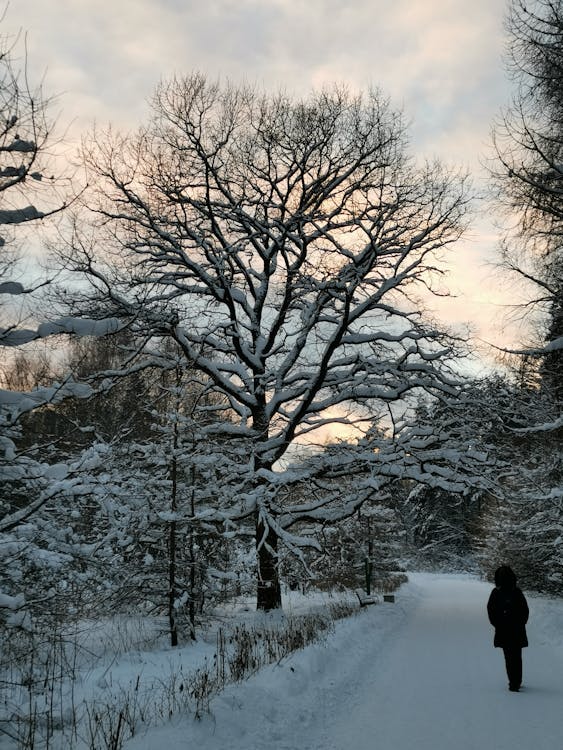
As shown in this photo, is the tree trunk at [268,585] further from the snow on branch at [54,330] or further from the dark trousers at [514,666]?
the snow on branch at [54,330]

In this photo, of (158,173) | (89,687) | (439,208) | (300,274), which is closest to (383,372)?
Answer: (300,274)

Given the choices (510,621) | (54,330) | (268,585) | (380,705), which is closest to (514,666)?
(510,621)

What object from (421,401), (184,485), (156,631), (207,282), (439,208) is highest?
(439,208)

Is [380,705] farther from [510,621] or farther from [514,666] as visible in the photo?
[510,621]

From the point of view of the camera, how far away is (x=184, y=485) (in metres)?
11.7

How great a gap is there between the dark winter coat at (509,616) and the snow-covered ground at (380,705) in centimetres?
60

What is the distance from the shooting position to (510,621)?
760 cm

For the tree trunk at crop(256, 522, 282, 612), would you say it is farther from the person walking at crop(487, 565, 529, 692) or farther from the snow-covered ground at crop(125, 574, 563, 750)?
the person walking at crop(487, 565, 529, 692)

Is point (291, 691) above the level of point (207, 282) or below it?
below

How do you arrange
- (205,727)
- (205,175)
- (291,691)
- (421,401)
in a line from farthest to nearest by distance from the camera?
(421,401)
(205,175)
(291,691)
(205,727)

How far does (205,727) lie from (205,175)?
1181 cm

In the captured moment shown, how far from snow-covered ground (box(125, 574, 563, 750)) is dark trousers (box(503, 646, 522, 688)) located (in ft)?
0.56

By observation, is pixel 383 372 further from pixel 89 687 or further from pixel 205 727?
pixel 205 727

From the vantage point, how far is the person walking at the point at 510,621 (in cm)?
735
